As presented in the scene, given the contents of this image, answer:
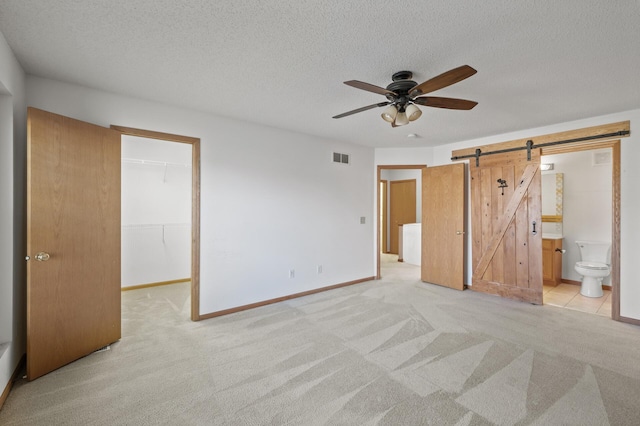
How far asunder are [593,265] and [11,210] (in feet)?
21.8

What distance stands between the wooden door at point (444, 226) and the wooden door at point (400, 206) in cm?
261

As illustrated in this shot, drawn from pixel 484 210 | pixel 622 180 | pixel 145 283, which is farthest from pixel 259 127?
pixel 622 180

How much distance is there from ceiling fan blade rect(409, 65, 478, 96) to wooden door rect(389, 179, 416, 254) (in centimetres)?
577

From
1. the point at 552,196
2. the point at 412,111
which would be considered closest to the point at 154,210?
the point at 412,111

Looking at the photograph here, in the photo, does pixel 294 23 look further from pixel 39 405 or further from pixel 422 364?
pixel 39 405

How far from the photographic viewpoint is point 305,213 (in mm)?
4363

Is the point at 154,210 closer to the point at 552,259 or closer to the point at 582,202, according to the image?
the point at 552,259

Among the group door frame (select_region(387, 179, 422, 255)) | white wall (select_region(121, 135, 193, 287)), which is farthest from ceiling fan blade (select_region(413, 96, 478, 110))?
door frame (select_region(387, 179, 422, 255))

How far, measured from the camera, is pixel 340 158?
189 inches

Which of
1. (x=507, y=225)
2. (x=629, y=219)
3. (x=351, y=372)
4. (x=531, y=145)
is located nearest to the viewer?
(x=351, y=372)

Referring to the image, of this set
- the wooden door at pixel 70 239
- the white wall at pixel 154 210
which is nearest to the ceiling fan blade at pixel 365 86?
the wooden door at pixel 70 239

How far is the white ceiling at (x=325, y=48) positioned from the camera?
65.1 inches

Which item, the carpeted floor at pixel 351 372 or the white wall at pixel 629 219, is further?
the white wall at pixel 629 219

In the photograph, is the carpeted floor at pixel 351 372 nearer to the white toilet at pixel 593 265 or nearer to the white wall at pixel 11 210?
the white wall at pixel 11 210
